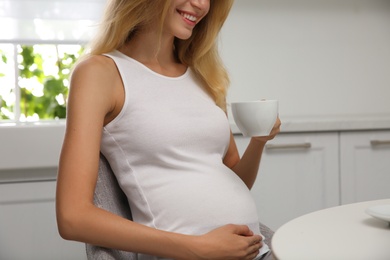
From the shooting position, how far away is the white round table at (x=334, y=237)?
860 mm

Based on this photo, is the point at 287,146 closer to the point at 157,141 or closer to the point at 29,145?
the point at 29,145

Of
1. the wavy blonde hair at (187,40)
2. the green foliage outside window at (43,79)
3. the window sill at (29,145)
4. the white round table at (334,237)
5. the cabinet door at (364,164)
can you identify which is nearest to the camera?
the white round table at (334,237)

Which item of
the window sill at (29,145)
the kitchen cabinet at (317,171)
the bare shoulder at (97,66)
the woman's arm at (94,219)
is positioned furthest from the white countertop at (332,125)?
the woman's arm at (94,219)

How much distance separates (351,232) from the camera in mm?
987

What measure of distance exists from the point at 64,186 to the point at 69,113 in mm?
152

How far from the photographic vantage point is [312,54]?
131 inches

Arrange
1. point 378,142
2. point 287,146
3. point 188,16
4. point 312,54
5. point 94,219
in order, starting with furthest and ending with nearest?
point 312,54 < point 378,142 < point 287,146 < point 188,16 < point 94,219

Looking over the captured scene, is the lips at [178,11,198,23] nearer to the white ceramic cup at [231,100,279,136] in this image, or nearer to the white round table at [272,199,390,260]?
the white ceramic cup at [231,100,279,136]

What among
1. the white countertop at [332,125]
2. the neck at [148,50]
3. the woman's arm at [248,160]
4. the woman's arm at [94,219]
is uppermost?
the neck at [148,50]

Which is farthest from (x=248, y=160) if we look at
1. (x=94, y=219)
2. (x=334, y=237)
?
(x=334, y=237)

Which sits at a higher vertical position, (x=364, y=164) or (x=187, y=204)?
(x=187, y=204)

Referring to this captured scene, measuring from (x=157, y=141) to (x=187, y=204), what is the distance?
144 millimetres

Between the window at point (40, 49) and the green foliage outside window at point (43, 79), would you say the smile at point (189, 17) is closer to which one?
the window at point (40, 49)

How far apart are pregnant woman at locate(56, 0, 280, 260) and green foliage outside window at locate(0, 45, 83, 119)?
6.22 feet
